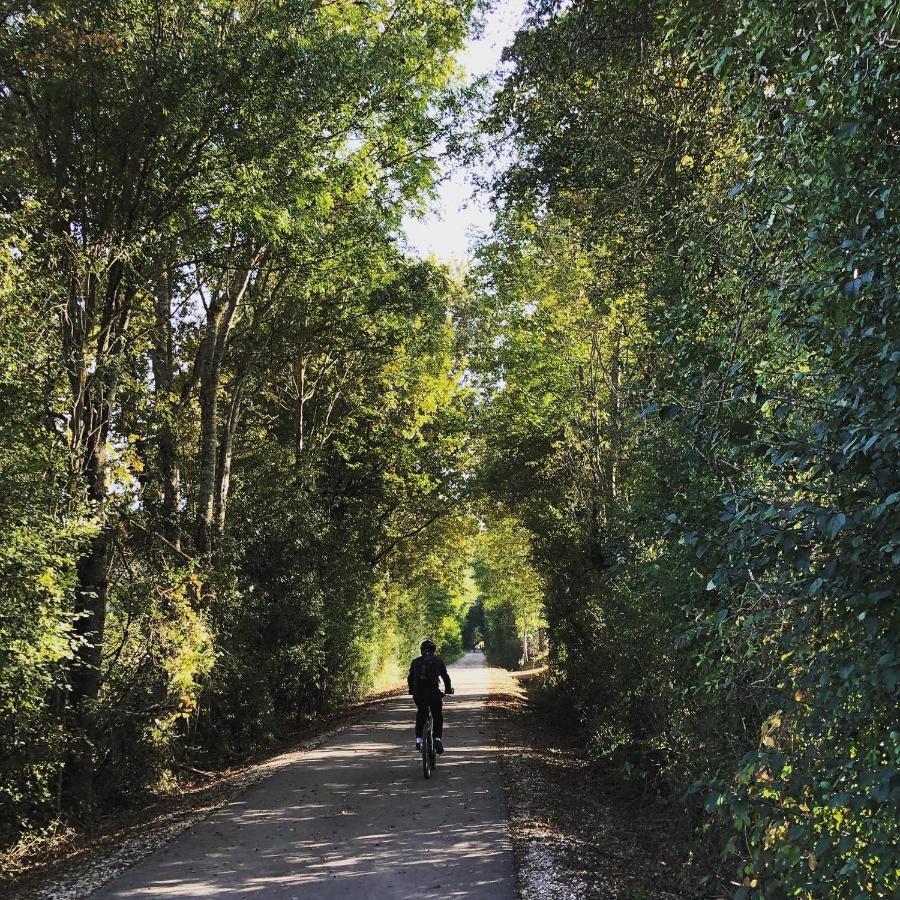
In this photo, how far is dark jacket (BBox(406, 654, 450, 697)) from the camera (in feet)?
34.1

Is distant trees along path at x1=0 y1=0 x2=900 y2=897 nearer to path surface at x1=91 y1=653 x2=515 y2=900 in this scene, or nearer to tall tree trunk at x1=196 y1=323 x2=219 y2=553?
tall tree trunk at x1=196 y1=323 x2=219 y2=553

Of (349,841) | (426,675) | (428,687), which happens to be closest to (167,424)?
(426,675)

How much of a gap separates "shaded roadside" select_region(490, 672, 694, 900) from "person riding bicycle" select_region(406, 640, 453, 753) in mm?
1338

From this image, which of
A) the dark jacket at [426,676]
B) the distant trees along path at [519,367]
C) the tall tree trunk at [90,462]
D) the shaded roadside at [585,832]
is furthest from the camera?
the dark jacket at [426,676]

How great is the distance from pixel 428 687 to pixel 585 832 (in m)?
3.41

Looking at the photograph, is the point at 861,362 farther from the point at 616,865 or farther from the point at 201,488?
the point at 201,488

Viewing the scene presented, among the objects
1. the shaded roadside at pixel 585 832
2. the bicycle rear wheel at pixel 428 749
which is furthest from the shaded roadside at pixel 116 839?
the shaded roadside at pixel 585 832

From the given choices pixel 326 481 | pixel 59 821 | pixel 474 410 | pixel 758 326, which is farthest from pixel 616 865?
pixel 474 410

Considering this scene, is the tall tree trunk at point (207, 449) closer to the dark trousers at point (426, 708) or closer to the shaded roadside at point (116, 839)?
the shaded roadside at point (116, 839)

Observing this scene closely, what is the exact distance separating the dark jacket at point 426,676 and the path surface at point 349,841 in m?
1.24

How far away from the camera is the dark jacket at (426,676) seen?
34.1ft

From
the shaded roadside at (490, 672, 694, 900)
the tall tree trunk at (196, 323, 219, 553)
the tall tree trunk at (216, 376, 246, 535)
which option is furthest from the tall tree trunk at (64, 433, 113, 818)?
the shaded roadside at (490, 672, 694, 900)

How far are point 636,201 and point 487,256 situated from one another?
728 cm

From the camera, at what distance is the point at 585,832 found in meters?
7.58
